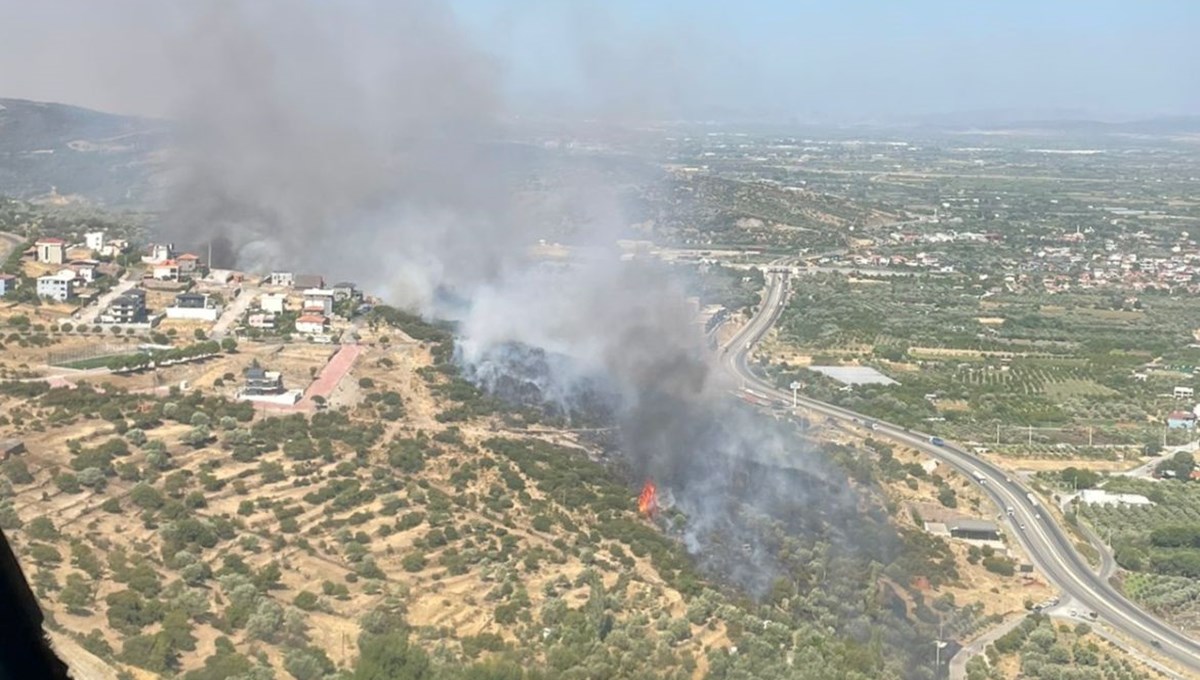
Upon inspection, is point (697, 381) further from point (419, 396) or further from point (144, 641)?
point (144, 641)

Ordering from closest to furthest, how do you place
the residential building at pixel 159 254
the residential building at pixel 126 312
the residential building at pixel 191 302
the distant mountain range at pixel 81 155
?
the residential building at pixel 126 312 < the residential building at pixel 191 302 < the residential building at pixel 159 254 < the distant mountain range at pixel 81 155

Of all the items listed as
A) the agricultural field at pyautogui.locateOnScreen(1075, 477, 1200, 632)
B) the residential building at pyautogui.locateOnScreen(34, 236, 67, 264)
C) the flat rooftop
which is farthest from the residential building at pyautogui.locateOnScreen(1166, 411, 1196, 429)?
the residential building at pyautogui.locateOnScreen(34, 236, 67, 264)

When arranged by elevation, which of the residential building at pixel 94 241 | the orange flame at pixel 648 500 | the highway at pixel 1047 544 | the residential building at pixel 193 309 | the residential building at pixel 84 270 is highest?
the residential building at pixel 94 241

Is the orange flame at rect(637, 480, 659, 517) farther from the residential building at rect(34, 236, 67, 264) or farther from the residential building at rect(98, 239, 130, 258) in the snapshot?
the residential building at rect(98, 239, 130, 258)

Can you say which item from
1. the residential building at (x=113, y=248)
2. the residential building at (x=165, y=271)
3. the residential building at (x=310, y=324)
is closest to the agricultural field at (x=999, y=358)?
the residential building at (x=310, y=324)

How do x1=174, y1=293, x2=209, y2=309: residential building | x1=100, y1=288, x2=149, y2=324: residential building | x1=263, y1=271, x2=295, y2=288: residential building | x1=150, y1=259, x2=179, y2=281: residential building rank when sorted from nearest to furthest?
x1=100, y1=288, x2=149, y2=324: residential building
x1=174, y1=293, x2=209, y2=309: residential building
x1=150, y1=259, x2=179, y2=281: residential building
x1=263, y1=271, x2=295, y2=288: residential building

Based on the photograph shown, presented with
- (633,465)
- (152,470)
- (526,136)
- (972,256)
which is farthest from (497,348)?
(972,256)

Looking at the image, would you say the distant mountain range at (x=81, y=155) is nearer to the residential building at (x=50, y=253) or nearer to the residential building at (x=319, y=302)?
the residential building at (x=50, y=253)

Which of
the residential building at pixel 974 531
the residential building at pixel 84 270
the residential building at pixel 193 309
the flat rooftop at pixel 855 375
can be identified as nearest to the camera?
the residential building at pixel 974 531
